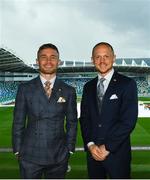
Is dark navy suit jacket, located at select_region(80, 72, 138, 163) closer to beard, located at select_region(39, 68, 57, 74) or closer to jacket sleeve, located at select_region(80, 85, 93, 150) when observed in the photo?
jacket sleeve, located at select_region(80, 85, 93, 150)

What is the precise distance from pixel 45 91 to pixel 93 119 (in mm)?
546

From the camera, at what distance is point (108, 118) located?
4.20m

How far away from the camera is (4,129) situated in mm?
17625

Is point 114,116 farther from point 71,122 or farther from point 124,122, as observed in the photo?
point 71,122

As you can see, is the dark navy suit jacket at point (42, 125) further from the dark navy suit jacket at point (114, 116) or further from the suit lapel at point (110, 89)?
the suit lapel at point (110, 89)

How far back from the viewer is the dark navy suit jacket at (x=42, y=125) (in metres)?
4.19

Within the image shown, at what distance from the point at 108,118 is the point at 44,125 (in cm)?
62

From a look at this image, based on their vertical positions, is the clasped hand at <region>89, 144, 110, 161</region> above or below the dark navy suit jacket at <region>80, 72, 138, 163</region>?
below

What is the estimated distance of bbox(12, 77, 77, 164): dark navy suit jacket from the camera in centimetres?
419

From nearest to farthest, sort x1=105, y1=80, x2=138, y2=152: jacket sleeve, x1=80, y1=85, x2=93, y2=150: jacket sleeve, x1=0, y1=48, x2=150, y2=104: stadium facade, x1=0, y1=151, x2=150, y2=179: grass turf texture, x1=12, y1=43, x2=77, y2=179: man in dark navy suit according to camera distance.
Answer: x1=105, y1=80, x2=138, y2=152: jacket sleeve, x1=12, y1=43, x2=77, y2=179: man in dark navy suit, x1=80, y1=85, x2=93, y2=150: jacket sleeve, x1=0, y1=151, x2=150, y2=179: grass turf texture, x1=0, y1=48, x2=150, y2=104: stadium facade

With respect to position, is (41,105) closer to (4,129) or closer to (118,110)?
(118,110)

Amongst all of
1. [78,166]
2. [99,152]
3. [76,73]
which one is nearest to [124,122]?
[99,152]

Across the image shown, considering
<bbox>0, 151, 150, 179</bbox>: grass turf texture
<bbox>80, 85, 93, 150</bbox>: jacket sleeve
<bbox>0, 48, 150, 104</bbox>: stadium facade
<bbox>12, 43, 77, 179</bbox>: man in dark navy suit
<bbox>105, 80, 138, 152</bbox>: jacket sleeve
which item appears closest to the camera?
<bbox>105, 80, 138, 152</bbox>: jacket sleeve

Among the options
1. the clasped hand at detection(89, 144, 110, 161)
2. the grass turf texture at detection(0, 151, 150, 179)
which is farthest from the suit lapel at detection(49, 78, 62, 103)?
the grass turf texture at detection(0, 151, 150, 179)
